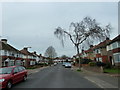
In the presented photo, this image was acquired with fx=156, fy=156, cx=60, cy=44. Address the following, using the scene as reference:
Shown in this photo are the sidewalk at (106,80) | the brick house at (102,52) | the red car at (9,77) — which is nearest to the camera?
the red car at (9,77)

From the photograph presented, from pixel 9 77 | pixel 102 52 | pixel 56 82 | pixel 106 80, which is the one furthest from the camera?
pixel 102 52

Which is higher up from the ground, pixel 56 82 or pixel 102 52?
pixel 102 52

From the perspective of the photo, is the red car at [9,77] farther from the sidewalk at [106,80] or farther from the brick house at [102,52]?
the brick house at [102,52]

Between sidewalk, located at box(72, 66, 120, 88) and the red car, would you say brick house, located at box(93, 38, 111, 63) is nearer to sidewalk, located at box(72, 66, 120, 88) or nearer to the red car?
sidewalk, located at box(72, 66, 120, 88)

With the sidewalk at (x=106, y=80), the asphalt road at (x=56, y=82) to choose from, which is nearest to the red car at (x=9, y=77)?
the asphalt road at (x=56, y=82)

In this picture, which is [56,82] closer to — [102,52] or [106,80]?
[106,80]

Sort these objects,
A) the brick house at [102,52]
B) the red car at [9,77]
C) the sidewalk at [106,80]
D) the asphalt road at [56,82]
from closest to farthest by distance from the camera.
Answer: the red car at [9,77] < the asphalt road at [56,82] < the sidewalk at [106,80] < the brick house at [102,52]

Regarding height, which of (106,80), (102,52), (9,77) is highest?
(102,52)

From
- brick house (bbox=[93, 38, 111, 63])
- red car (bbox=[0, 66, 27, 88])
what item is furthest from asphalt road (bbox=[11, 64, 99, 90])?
brick house (bbox=[93, 38, 111, 63])

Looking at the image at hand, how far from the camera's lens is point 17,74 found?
11.5 meters

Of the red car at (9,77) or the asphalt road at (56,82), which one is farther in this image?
the asphalt road at (56,82)

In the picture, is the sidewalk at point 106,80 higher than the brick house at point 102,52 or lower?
lower

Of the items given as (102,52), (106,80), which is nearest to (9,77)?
(106,80)

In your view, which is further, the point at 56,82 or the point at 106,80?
the point at 106,80
